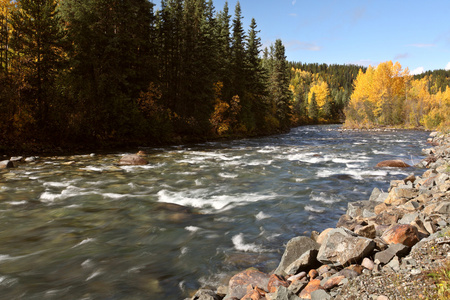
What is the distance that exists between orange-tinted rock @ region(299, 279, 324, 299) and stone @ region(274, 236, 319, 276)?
1007 mm

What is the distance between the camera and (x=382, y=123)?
61938mm

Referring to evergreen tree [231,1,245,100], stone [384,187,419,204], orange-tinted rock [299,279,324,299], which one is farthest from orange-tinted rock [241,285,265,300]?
evergreen tree [231,1,245,100]

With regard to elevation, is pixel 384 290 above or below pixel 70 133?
below

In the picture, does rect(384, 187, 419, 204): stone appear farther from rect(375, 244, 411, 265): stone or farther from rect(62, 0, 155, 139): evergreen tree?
rect(62, 0, 155, 139): evergreen tree

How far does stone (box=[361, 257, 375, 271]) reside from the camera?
174 inches

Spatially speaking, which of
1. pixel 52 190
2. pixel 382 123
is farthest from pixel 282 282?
pixel 382 123

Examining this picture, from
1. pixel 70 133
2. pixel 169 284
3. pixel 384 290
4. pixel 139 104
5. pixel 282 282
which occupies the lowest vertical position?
pixel 169 284

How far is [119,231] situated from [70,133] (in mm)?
17599

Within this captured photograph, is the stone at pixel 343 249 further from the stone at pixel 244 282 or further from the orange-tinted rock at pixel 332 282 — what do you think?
the stone at pixel 244 282

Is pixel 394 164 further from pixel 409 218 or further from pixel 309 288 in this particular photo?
pixel 309 288

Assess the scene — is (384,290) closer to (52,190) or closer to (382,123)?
(52,190)

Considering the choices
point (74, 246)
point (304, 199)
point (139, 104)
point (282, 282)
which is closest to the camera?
point (282, 282)

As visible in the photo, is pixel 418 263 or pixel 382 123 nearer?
pixel 418 263

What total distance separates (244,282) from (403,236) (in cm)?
276
